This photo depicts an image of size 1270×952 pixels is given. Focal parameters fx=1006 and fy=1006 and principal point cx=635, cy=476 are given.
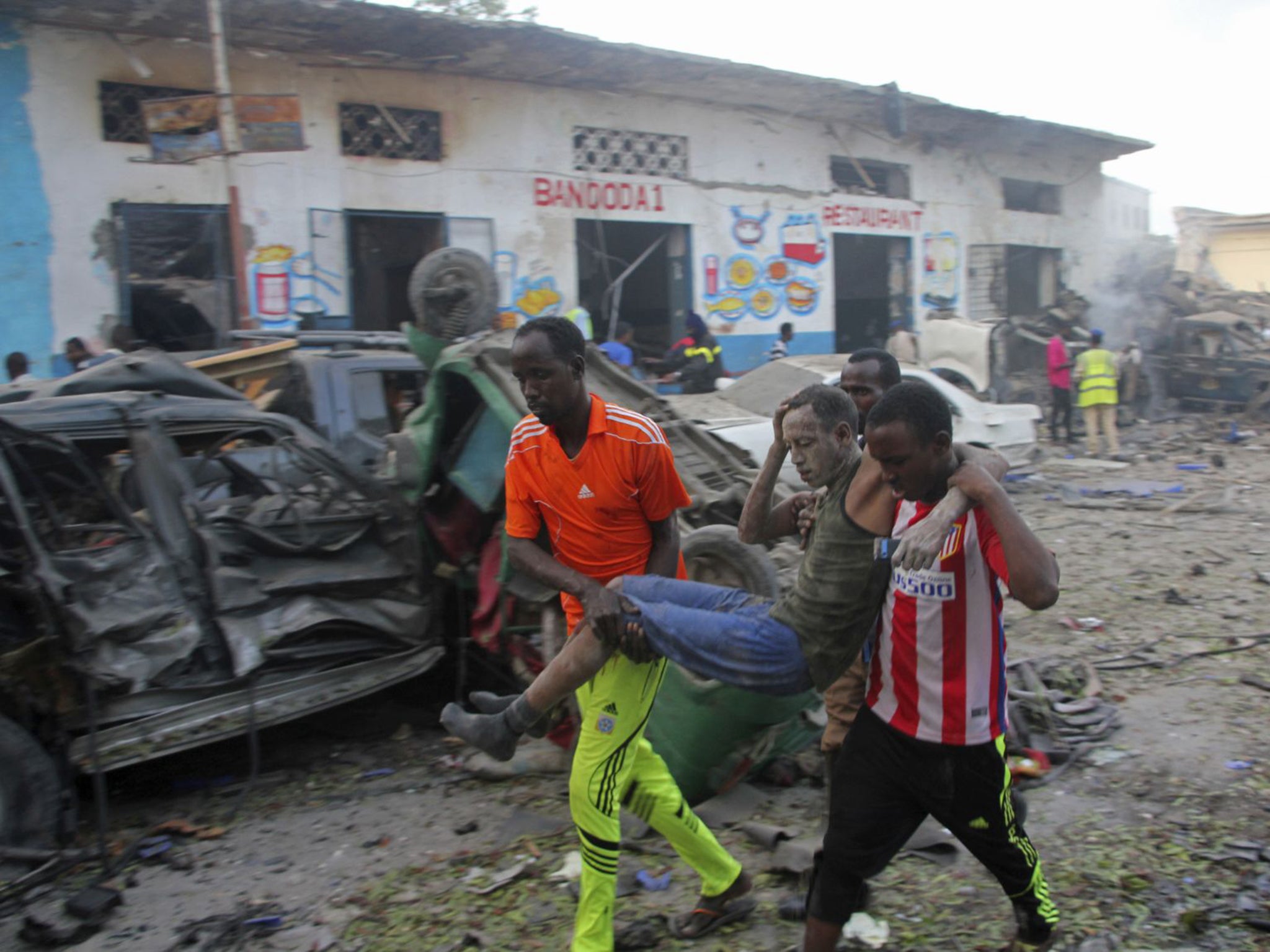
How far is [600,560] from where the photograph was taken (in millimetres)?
3119

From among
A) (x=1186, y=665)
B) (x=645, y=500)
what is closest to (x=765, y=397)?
(x=1186, y=665)

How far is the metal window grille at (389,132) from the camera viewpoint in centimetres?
1209

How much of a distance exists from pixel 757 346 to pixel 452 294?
11735 millimetres

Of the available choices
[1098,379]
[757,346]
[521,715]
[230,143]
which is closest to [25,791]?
[521,715]

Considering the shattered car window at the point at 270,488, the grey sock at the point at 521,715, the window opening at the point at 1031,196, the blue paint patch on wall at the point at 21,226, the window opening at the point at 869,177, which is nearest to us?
the grey sock at the point at 521,715

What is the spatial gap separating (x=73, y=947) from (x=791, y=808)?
8.66ft

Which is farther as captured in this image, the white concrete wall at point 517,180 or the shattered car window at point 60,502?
the white concrete wall at point 517,180

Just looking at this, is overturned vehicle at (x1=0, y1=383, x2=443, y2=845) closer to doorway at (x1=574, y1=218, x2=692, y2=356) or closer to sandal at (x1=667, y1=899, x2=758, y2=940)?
sandal at (x1=667, y1=899, x2=758, y2=940)

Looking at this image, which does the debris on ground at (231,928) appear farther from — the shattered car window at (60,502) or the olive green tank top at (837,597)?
the olive green tank top at (837,597)

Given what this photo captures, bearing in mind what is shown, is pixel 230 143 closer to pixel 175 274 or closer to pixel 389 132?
pixel 175 274

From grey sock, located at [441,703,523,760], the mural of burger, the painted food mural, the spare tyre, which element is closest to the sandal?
grey sock, located at [441,703,523,760]

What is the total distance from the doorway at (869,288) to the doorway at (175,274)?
1130 cm

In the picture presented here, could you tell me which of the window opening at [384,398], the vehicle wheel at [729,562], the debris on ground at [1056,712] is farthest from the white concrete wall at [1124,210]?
the vehicle wheel at [729,562]

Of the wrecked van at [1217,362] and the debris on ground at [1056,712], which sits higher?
the wrecked van at [1217,362]
